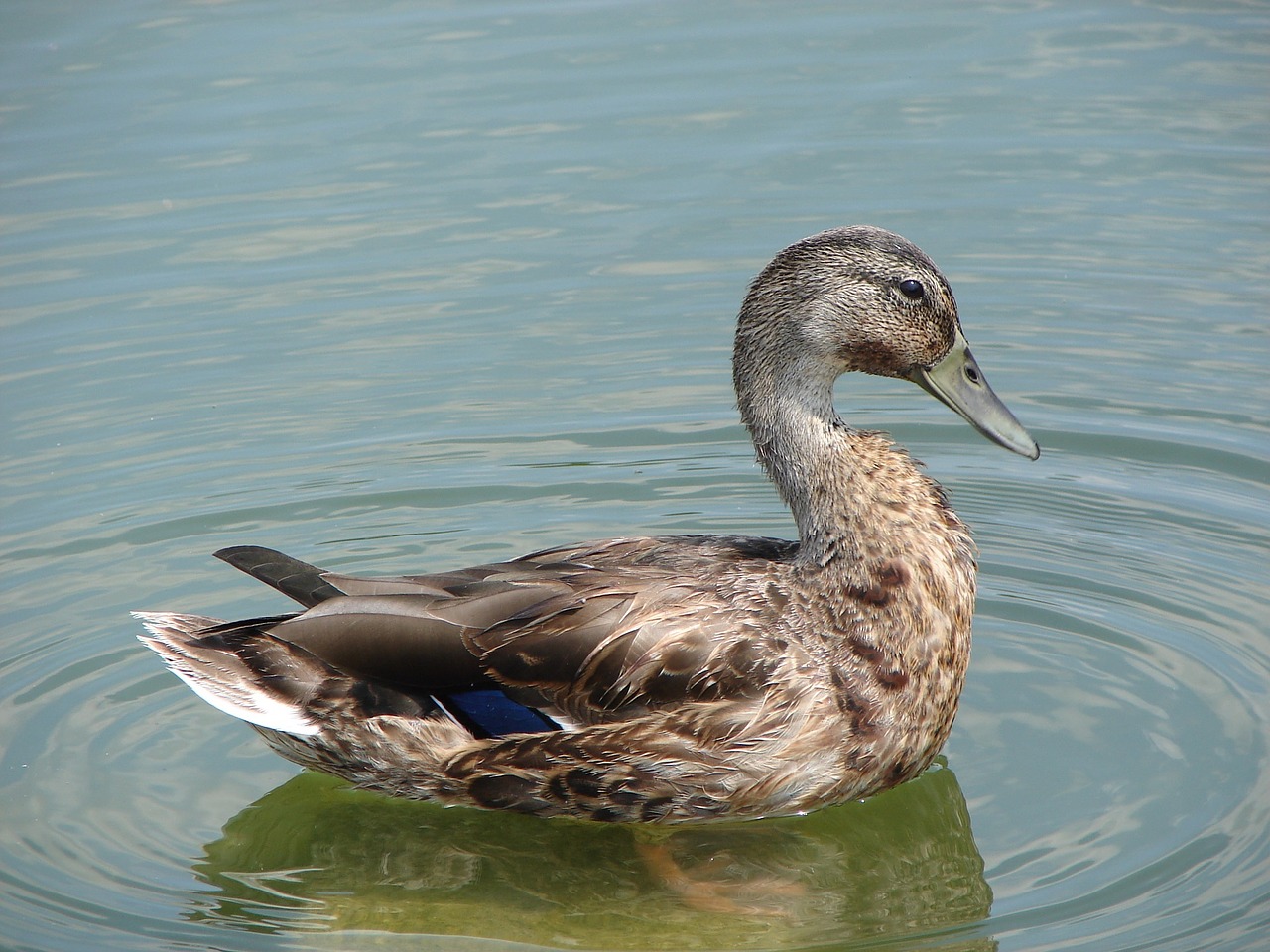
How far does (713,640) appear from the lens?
6.05m

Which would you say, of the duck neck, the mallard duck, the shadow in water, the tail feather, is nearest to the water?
the shadow in water

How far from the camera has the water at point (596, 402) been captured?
6027mm

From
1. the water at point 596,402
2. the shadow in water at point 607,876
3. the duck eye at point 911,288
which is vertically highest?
the duck eye at point 911,288

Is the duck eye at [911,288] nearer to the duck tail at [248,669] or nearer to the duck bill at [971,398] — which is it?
the duck bill at [971,398]

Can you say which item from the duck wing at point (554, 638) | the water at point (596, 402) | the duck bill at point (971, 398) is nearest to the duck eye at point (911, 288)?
the duck bill at point (971, 398)

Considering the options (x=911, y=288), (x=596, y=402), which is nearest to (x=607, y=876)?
(x=911, y=288)

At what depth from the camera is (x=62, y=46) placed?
1306 centimetres

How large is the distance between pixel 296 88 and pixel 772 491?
579 cm

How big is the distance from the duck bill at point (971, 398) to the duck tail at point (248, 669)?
252cm

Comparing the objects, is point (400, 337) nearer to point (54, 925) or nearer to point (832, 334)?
point (832, 334)

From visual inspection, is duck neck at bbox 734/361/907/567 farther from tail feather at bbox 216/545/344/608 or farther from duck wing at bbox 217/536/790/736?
tail feather at bbox 216/545/344/608

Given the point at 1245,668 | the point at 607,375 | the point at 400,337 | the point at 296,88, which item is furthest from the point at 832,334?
the point at 296,88

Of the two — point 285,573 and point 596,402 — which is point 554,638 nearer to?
point 285,573

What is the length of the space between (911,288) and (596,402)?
3.28m
